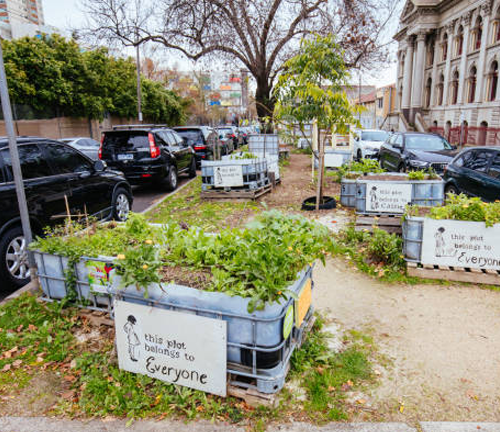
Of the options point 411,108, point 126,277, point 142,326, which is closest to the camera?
point 126,277

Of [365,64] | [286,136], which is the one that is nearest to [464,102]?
[365,64]

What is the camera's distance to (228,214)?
8.86 m

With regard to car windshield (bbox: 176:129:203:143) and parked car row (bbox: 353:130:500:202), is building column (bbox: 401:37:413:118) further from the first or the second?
Result: car windshield (bbox: 176:129:203:143)

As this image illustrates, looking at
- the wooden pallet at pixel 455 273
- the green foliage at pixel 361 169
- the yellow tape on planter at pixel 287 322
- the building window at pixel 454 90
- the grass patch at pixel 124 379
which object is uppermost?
the building window at pixel 454 90

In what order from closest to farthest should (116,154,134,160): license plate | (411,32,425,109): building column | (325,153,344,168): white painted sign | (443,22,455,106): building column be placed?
1. (116,154,134,160): license plate
2. (325,153,344,168): white painted sign
3. (443,22,455,106): building column
4. (411,32,425,109): building column

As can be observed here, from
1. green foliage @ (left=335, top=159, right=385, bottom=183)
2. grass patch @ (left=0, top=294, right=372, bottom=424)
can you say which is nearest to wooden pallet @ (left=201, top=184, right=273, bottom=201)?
green foliage @ (left=335, top=159, right=385, bottom=183)

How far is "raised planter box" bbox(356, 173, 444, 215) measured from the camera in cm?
719

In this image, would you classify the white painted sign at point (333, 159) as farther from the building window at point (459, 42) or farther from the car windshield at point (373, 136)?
the building window at point (459, 42)

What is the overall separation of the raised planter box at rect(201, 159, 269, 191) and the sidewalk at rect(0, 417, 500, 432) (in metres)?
7.77

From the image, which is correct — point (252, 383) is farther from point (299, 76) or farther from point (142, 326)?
point (299, 76)

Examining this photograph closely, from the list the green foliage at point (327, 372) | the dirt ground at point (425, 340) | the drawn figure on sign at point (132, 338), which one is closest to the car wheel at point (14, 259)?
the drawn figure on sign at point (132, 338)

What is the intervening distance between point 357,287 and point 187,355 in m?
2.82

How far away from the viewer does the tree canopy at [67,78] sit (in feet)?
64.1

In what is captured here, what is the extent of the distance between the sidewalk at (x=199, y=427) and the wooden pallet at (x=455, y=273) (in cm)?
253
